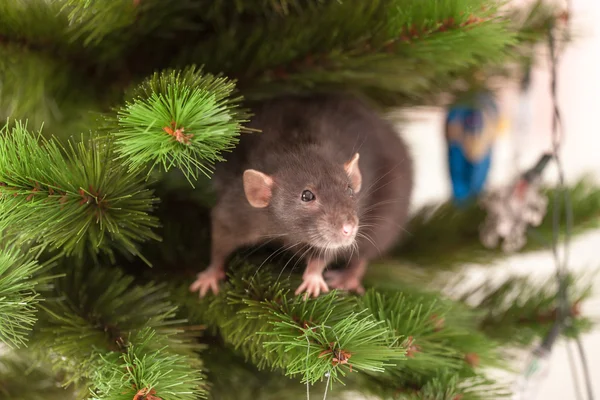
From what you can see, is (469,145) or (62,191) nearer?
(62,191)

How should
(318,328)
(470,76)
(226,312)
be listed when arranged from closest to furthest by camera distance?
(318,328), (226,312), (470,76)

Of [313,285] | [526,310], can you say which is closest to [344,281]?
[313,285]

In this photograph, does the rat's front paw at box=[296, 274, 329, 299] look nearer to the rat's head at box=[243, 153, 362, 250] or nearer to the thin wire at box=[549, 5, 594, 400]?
the rat's head at box=[243, 153, 362, 250]

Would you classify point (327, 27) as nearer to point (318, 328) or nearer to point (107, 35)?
point (107, 35)

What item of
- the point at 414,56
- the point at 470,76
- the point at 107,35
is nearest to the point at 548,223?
the point at 470,76

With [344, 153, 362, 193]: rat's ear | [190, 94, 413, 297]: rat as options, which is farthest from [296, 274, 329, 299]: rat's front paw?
[344, 153, 362, 193]: rat's ear

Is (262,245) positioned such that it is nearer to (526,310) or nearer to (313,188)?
(313,188)
